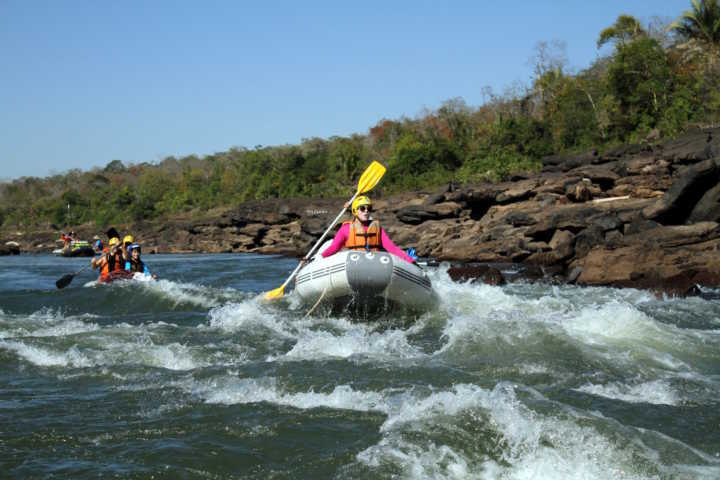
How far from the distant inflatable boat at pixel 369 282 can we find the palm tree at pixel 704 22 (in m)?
29.2

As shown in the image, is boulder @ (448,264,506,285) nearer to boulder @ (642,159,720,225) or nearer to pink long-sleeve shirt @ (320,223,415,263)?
boulder @ (642,159,720,225)

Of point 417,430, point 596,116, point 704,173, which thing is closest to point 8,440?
point 417,430

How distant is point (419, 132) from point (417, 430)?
46.0 metres

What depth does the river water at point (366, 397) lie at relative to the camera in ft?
12.7

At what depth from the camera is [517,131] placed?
37.2 metres

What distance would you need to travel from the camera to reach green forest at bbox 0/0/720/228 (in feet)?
102

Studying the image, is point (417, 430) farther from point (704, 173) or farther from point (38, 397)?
point (704, 173)

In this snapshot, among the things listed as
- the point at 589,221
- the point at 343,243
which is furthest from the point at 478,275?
the point at 343,243

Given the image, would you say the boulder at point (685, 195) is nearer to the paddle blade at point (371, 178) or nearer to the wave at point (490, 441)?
the paddle blade at point (371, 178)

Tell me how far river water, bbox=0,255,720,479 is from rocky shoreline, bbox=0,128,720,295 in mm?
4609

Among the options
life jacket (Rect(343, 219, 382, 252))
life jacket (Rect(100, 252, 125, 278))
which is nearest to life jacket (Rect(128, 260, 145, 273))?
life jacket (Rect(100, 252, 125, 278))

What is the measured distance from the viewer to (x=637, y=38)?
34656mm

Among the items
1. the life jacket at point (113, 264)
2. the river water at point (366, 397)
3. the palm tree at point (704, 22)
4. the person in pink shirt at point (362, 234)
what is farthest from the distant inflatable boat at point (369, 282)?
the palm tree at point (704, 22)

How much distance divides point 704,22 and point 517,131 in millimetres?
10011
